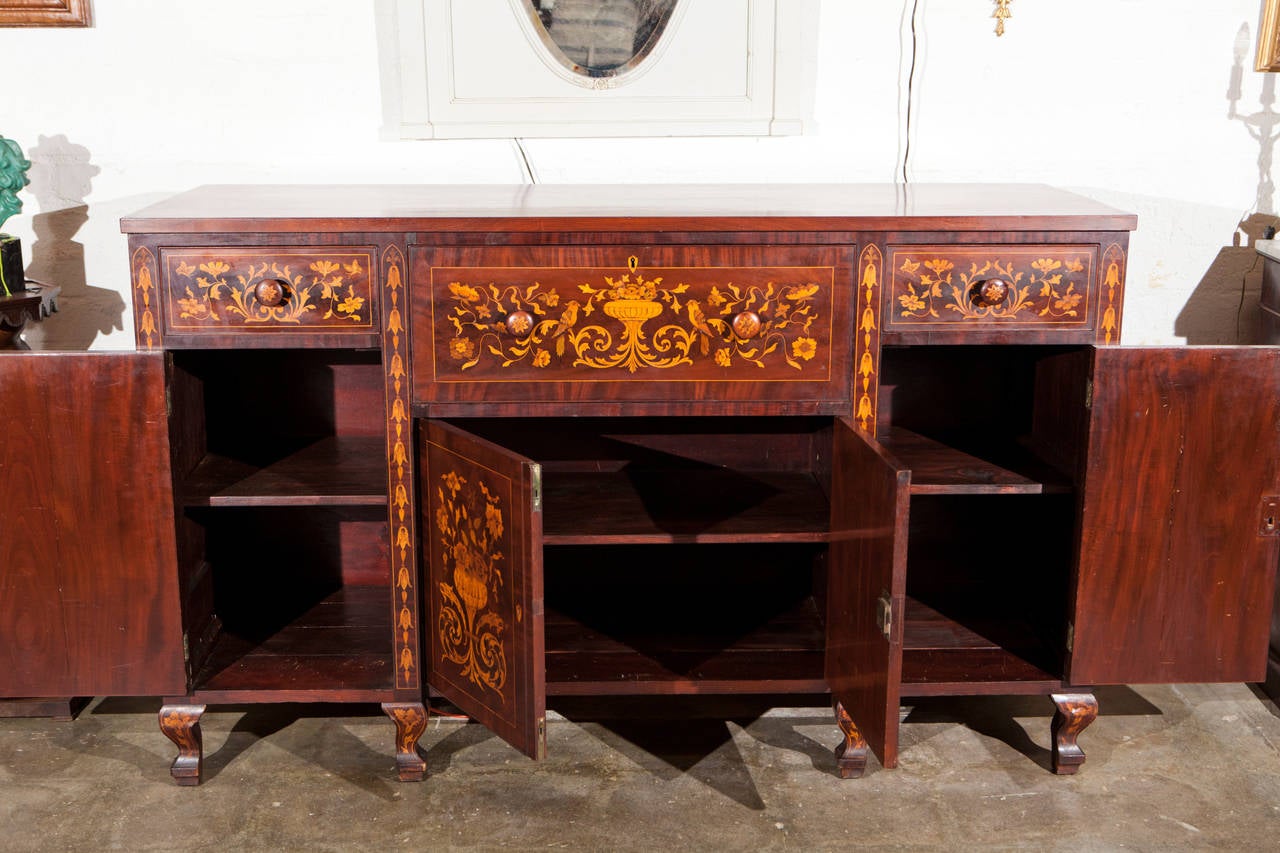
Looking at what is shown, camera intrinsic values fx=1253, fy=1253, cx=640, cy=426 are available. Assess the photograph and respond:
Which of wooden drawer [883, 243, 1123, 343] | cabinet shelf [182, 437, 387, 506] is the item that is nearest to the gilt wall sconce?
wooden drawer [883, 243, 1123, 343]

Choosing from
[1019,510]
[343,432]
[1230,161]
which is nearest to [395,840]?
[343,432]

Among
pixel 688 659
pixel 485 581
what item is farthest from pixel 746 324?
pixel 688 659

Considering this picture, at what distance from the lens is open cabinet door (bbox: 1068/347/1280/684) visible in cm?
262

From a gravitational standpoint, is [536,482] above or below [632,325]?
below

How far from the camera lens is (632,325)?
2.63m

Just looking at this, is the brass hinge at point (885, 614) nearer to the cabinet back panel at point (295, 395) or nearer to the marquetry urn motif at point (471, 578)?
the marquetry urn motif at point (471, 578)

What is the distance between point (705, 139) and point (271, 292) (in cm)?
134

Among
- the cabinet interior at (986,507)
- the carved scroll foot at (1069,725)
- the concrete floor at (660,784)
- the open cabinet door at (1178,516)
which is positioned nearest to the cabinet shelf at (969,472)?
the cabinet interior at (986,507)

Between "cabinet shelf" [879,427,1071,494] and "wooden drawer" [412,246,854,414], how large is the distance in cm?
34

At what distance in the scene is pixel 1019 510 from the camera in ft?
11.1

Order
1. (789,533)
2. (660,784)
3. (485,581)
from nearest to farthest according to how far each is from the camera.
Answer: (485,581)
(789,533)
(660,784)

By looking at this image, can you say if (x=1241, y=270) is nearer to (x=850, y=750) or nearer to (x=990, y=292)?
(x=990, y=292)

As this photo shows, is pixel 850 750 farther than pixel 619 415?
Yes

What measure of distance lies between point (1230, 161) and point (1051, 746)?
1.67 m
